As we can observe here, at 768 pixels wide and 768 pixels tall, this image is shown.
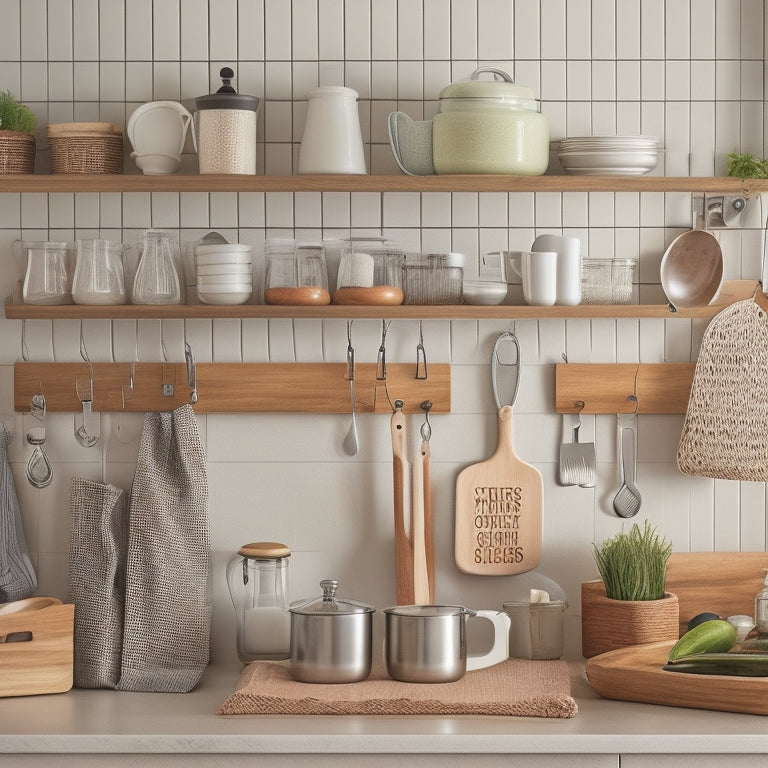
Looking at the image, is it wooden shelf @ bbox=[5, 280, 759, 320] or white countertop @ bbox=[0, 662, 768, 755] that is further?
wooden shelf @ bbox=[5, 280, 759, 320]

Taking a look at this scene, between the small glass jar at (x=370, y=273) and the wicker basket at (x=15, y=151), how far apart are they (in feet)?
2.10

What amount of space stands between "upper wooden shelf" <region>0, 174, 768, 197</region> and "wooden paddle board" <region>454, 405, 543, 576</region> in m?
0.46

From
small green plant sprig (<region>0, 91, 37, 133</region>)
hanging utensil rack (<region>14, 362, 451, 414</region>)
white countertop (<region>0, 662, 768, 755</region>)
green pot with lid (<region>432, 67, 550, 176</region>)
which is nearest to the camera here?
white countertop (<region>0, 662, 768, 755</region>)

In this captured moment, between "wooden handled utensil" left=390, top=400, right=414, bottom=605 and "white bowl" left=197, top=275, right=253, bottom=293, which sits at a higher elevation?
"white bowl" left=197, top=275, right=253, bottom=293

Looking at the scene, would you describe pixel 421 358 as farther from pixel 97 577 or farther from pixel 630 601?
pixel 97 577

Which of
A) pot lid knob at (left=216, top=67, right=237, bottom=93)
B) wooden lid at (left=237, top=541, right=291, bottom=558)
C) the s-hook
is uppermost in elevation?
pot lid knob at (left=216, top=67, right=237, bottom=93)

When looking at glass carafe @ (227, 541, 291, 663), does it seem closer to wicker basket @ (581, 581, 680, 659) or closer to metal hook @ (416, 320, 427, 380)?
metal hook @ (416, 320, 427, 380)

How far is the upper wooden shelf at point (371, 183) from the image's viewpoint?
1953 millimetres

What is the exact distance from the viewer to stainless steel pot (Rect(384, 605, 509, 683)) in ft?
5.95

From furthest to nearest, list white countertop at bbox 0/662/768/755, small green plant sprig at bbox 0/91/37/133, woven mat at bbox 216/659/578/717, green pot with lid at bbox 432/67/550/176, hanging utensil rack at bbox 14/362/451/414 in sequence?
hanging utensil rack at bbox 14/362/451/414, small green plant sprig at bbox 0/91/37/133, green pot with lid at bbox 432/67/550/176, woven mat at bbox 216/659/578/717, white countertop at bbox 0/662/768/755

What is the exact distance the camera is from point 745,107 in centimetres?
215

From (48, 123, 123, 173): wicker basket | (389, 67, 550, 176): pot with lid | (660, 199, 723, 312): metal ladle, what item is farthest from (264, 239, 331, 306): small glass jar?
(660, 199, 723, 312): metal ladle

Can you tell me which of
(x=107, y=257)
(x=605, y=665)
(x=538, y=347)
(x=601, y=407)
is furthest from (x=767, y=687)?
(x=107, y=257)

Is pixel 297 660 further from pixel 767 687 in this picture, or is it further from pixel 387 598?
pixel 767 687
